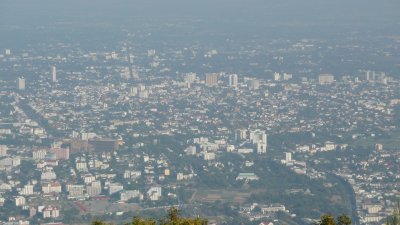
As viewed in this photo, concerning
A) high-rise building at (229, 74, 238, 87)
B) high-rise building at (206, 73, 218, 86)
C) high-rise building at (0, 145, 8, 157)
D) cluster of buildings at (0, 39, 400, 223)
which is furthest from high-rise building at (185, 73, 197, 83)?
high-rise building at (0, 145, 8, 157)

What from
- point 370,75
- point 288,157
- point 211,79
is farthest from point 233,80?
point 288,157

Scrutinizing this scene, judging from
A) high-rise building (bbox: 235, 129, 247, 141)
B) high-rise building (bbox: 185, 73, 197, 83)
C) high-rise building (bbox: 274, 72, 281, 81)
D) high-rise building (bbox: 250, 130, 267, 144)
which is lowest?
high-rise building (bbox: 274, 72, 281, 81)

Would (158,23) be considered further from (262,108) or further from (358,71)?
(262,108)

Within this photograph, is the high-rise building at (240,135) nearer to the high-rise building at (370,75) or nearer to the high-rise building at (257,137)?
the high-rise building at (257,137)

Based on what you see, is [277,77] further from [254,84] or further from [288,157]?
[288,157]

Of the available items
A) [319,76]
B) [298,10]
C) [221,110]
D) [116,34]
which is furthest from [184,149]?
[298,10]

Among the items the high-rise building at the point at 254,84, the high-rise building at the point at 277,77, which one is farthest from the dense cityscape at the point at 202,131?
the high-rise building at the point at 254,84

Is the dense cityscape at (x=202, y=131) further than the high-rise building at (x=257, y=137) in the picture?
No

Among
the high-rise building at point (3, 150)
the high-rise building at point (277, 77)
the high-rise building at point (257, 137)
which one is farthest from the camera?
the high-rise building at point (277, 77)

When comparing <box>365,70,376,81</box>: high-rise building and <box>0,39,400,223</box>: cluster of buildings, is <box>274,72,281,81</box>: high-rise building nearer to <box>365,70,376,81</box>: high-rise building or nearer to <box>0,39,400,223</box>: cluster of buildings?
<box>0,39,400,223</box>: cluster of buildings

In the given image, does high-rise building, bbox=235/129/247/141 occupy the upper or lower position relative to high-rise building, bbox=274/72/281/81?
upper

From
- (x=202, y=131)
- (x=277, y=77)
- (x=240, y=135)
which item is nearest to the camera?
(x=240, y=135)
